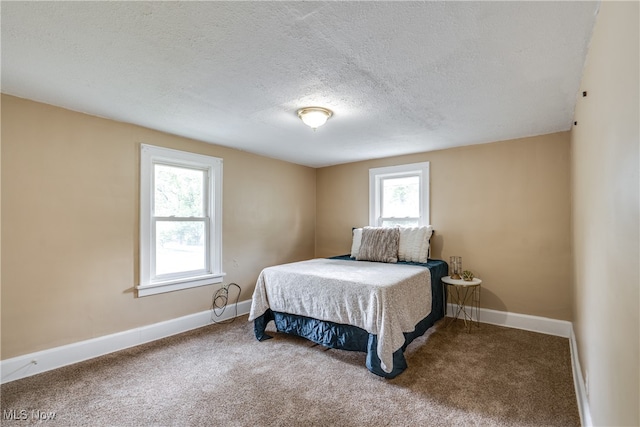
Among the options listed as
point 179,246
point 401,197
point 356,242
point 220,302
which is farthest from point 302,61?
point 220,302

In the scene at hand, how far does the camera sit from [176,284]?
3.46 m

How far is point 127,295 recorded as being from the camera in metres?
3.09

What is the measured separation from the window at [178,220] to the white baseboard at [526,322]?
3308 mm

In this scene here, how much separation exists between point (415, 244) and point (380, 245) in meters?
0.44

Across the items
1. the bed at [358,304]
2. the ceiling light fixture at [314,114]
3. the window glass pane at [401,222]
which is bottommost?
the bed at [358,304]

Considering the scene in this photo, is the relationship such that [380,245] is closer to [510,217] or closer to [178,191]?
[510,217]

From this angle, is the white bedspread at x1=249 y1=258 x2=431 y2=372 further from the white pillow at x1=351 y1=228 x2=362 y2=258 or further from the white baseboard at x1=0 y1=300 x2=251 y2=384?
the white baseboard at x1=0 y1=300 x2=251 y2=384

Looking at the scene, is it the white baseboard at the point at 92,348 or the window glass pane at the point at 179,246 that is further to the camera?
the window glass pane at the point at 179,246

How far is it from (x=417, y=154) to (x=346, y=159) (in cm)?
104

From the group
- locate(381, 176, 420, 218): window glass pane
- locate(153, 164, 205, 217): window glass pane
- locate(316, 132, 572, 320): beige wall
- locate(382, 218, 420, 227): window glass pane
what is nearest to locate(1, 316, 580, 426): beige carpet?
locate(316, 132, 572, 320): beige wall

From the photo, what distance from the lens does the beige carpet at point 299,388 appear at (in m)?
1.96

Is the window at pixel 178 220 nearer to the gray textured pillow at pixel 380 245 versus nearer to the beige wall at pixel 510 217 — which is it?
the gray textured pillow at pixel 380 245

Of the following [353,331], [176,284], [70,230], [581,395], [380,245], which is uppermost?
[70,230]

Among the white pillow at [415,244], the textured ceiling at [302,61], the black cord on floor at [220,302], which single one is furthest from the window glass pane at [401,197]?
the black cord on floor at [220,302]
